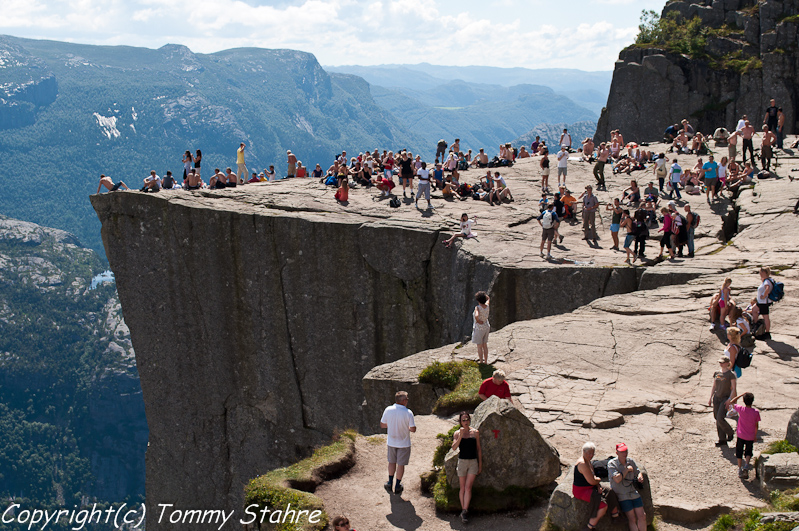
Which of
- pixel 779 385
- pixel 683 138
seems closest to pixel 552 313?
pixel 779 385

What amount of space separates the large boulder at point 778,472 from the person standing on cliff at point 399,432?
18.7ft

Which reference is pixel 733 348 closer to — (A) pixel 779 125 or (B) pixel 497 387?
(B) pixel 497 387

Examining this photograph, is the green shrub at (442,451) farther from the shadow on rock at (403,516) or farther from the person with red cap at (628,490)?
the person with red cap at (628,490)

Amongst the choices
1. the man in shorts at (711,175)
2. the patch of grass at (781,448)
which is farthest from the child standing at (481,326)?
the man in shorts at (711,175)

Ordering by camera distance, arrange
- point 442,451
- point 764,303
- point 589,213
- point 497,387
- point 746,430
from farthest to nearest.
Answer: point 589,213 → point 764,303 → point 497,387 → point 442,451 → point 746,430

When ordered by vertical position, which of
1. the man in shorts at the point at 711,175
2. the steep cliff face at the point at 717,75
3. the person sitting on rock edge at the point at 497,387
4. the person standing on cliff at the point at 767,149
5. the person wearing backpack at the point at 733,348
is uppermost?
the steep cliff face at the point at 717,75

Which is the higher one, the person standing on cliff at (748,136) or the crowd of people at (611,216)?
the person standing on cliff at (748,136)

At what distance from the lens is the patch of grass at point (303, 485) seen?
1254 cm

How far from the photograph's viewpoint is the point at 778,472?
39.3 ft

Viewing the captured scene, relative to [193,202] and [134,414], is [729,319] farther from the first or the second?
[134,414]

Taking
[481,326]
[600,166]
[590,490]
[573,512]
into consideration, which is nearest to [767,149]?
[600,166]

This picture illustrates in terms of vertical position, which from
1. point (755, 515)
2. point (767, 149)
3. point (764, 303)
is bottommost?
point (755, 515)

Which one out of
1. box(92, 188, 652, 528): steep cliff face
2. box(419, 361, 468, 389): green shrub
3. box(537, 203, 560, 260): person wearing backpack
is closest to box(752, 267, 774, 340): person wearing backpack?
box(419, 361, 468, 389): green shrub

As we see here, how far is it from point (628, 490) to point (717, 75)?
43987mm
